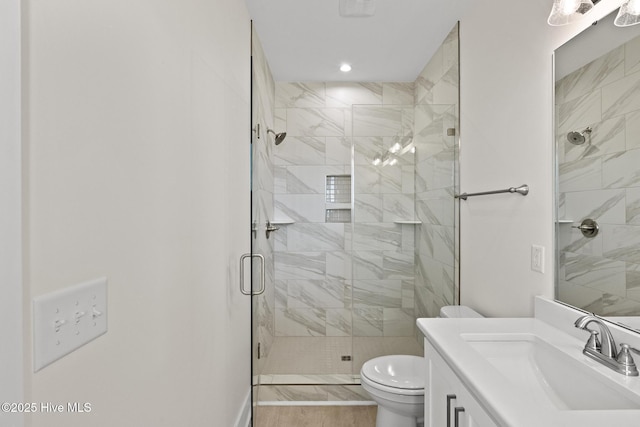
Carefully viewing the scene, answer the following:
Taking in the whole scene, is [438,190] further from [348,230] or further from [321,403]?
[321,403]

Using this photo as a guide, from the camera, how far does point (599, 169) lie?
1.21 meters

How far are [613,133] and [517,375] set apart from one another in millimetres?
850

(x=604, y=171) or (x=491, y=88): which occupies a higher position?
(x=491, y=88)

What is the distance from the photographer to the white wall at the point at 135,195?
64 centimetres

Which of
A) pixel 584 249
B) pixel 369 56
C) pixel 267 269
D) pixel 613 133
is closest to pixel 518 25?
pixel 613 133

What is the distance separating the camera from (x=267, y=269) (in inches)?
107

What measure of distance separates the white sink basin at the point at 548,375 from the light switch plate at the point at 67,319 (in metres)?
0.99

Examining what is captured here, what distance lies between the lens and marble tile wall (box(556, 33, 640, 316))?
1091 mm

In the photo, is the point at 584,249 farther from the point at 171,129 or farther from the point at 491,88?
the point at 171,129

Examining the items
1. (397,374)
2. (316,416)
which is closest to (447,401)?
(397,374)

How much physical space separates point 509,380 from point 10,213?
50.8 inches

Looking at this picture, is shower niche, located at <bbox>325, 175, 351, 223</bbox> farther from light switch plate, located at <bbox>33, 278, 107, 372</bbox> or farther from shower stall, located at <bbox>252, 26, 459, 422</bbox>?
light switch plate, located at <bbox>33, 278, 107, 372</bbox>

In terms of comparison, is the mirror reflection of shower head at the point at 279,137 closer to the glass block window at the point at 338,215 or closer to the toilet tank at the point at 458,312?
the glass block window at the point at 338,215

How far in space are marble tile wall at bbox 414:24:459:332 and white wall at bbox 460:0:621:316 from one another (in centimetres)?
9
